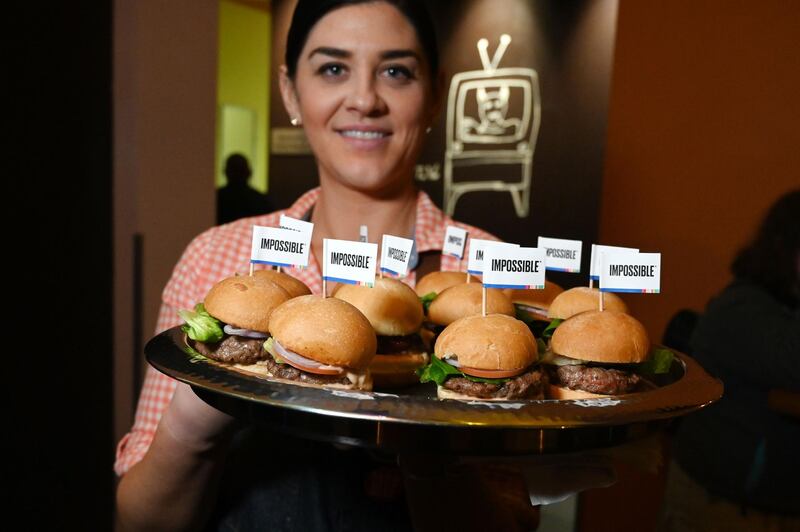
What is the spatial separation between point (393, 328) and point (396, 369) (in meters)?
0.10

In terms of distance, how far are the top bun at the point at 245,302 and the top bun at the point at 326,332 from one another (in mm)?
72

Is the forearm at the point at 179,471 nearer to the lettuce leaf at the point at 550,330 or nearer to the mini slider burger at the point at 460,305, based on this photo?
the mini slider burger at the point at 460,305

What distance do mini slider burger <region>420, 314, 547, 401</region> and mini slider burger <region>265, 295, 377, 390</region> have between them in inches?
6.6

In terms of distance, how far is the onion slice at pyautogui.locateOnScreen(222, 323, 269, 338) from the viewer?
5.01 ft

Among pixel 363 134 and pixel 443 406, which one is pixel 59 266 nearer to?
pixel 363 134

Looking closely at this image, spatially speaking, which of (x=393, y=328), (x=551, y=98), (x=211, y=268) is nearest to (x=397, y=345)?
→ (x=393, y=328)

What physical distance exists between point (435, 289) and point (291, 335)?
73 cm

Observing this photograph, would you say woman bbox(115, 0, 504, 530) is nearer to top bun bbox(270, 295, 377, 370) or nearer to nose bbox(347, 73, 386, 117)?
nose bbox(347, 73, 386, 117)

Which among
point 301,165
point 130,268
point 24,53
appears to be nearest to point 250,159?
point 301,165

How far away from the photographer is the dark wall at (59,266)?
3.00 meters

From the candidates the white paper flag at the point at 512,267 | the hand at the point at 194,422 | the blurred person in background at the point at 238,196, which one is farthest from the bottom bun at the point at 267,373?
the blurred person in background at the point at 238,196

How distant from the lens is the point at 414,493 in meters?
1.22

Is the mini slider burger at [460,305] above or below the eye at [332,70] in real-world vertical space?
below

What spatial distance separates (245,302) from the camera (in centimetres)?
154
